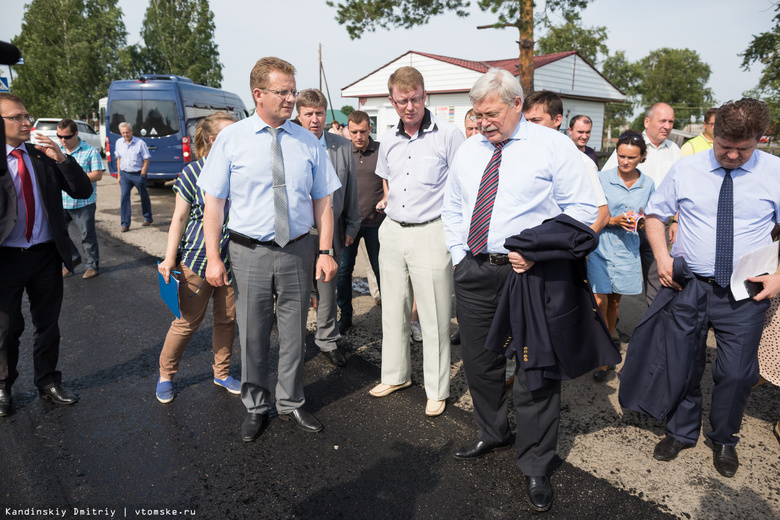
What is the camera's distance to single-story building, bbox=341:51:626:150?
24.2 meters

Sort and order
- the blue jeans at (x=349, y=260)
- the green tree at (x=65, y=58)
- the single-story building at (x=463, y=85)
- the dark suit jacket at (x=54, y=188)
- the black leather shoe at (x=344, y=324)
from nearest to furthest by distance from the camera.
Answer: the dark suit jacket at (x=54, y=188), the blue jeans at (x=349, y=260), the black leather shoe at (x=344, y=324), the single-story building at (x=463, y=85), the green tree at (x=65, y=58)

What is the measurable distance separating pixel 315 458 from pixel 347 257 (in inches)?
87.9

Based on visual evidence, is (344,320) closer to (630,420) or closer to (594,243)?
(630,420)

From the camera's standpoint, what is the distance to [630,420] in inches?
135

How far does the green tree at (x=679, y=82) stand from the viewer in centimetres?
5344

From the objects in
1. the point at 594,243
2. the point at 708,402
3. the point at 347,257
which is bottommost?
the point at 708,402

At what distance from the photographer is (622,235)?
13.2 feet

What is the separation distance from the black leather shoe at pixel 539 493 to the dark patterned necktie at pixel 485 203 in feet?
4.04

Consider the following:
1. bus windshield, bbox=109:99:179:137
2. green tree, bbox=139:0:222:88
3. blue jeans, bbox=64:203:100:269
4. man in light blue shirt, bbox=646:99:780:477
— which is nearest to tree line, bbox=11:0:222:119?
green tree, bbox=139:0:222:88

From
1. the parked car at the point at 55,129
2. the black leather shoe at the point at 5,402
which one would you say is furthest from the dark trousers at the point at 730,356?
the parked car at the point at 55,129

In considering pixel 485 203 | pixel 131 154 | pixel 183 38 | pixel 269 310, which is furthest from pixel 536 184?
pixel 183 38

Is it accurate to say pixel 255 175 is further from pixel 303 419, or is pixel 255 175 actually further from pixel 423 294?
pixel 303 419

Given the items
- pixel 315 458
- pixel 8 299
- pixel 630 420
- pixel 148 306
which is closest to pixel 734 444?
pixel 630 420

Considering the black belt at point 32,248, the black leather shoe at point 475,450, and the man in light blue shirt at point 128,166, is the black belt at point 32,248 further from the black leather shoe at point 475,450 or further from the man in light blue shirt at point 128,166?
the man in light blue shirt at point 128,166
